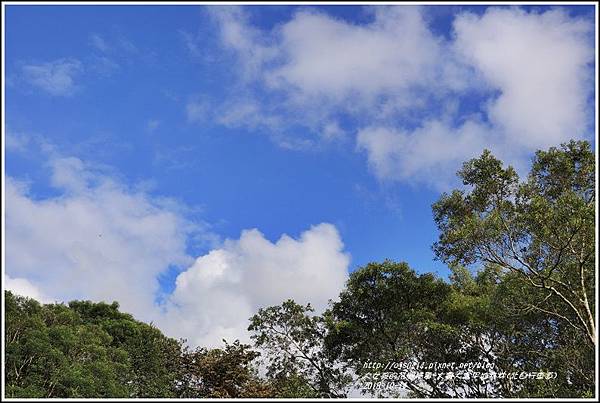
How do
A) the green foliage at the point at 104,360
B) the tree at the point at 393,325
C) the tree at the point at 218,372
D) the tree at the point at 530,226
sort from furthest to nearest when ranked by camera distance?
the tree at the point at 218,372 → the tree at the point at 393,325 → the green foliage at the point at 104,360 → the tree at the point at 530,226

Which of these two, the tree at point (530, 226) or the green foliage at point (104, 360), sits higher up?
the tree at point (530, 226)

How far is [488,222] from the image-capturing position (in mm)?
8508

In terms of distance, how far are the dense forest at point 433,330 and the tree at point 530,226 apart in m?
0.02

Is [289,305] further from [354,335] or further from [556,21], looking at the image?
[556,21]

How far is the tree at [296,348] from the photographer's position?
12.1 m

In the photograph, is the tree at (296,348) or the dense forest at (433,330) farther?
the tree at (296,348)

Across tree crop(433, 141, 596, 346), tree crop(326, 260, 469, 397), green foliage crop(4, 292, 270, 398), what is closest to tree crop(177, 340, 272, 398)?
green foliage crop(4, 292, 270, 398)

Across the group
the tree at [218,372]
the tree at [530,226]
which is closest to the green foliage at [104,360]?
the tree at [218,372]

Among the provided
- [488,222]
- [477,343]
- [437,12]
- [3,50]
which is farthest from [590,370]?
[3,50]

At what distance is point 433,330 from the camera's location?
1075cm

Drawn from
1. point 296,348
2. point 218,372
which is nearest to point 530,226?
point 296,348

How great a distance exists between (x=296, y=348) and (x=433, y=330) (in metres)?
3.22

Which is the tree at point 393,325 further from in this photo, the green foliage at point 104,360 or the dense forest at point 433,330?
the green foliage at point 104,360

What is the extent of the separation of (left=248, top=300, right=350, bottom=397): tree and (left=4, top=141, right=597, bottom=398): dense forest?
0.08 feet
